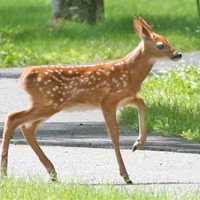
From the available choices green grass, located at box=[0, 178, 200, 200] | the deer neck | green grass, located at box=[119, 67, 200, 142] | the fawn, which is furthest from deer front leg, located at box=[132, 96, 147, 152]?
green grass, located at box=[119, 67, 200, 142]

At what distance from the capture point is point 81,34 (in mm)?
26234

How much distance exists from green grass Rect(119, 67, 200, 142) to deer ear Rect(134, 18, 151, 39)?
2355 millimetres

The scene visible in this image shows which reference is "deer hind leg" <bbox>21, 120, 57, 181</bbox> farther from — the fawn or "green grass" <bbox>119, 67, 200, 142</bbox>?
"green grass" <bbox>119, 67, 200, 142</bbox>

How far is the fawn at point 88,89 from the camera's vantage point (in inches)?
424

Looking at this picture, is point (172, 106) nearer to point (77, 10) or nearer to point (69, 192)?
point (69, 192)

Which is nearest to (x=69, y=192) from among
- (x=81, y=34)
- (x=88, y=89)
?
(x=88, y=89)

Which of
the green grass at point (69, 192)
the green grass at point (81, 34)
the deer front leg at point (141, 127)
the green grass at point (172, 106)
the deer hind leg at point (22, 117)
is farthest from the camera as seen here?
the green grass at point (81, 34)

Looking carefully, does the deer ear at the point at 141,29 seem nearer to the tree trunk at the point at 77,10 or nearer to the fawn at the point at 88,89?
the fawn at the point at 88,89

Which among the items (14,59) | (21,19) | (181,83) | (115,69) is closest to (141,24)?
(115,69)

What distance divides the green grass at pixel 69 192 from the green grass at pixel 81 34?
1284cm

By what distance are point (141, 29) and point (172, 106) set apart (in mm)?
3735

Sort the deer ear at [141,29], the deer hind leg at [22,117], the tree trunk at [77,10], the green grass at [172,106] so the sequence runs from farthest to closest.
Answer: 1. the tree trunk at [77,10]
2. the green grass at [172,106]
3. the deer ear at [141,29]
4. the deer hind leg at [22,117]

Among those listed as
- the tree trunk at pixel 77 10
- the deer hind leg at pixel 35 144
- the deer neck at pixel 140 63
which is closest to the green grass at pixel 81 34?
the tree trunk at pixel 77 10

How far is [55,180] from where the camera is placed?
10211 mm
